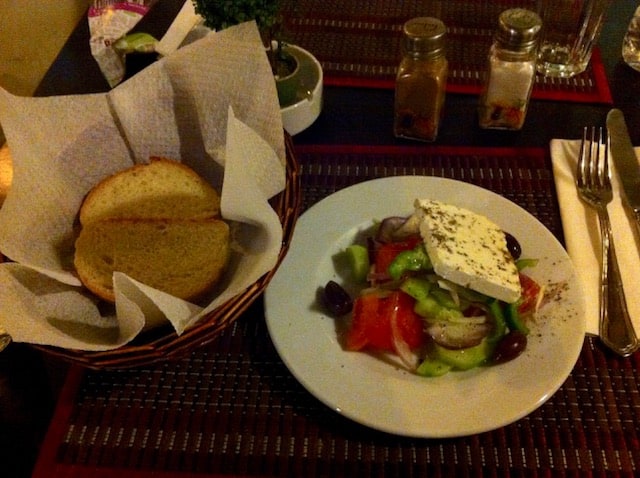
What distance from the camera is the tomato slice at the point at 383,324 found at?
0.81 metres

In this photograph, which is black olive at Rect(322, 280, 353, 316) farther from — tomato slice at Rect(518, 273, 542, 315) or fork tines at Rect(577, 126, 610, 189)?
fork tines at Rect(577, 126, 610, 189)

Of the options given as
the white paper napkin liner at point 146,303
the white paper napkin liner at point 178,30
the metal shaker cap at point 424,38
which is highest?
the metal shaker cap at point 424,38

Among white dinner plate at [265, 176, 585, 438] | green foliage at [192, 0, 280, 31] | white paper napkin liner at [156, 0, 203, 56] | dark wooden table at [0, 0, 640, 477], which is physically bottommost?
dark wooden table at [0, 0, 640, 477]

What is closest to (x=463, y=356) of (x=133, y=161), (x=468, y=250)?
(x=468, y=250)

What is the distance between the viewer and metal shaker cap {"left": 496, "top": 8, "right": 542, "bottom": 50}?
101 centimetres

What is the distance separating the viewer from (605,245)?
939mm

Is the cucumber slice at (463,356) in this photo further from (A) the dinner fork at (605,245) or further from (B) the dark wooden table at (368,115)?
(B) the dark wooden table at (368,115)

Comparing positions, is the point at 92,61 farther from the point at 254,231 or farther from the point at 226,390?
the point at 226,390

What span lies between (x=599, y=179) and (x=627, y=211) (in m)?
0.08

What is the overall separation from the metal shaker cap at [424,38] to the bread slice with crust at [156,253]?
17.5 inches

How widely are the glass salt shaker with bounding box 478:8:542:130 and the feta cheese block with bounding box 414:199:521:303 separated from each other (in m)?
0.32

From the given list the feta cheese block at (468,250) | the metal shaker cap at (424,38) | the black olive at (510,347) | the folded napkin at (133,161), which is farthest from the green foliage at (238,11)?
the black olive at (510,347)

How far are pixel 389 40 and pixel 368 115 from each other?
0.26 m

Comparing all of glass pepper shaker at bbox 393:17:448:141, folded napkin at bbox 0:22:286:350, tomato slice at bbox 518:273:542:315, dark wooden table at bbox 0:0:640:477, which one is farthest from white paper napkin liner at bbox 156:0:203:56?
tomato slice at bbox 518:273:542:315
